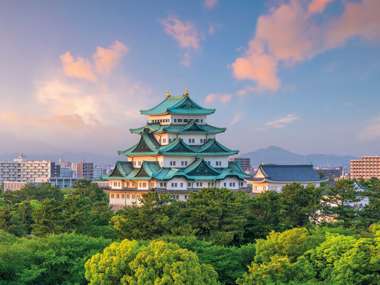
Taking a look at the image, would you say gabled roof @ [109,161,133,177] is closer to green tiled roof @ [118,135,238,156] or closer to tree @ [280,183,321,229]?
green tiled roof @ [118,135,238,156]

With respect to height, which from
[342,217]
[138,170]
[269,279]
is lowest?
[269,279]

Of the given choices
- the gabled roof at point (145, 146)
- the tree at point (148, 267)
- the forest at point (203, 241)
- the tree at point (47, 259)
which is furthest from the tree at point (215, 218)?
the gabled roof at point (145, 146)

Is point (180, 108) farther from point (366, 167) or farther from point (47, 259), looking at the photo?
point (366, 167)

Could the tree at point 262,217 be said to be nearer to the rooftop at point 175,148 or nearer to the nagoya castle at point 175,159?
the nagoya castle at point 175,159

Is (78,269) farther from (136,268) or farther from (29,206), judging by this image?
(29,206)

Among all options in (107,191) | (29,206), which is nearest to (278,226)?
(29,206)

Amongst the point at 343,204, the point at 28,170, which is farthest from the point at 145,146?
the point at 28,170

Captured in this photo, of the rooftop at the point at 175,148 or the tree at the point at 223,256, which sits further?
the rooftop at the point at 175,148
